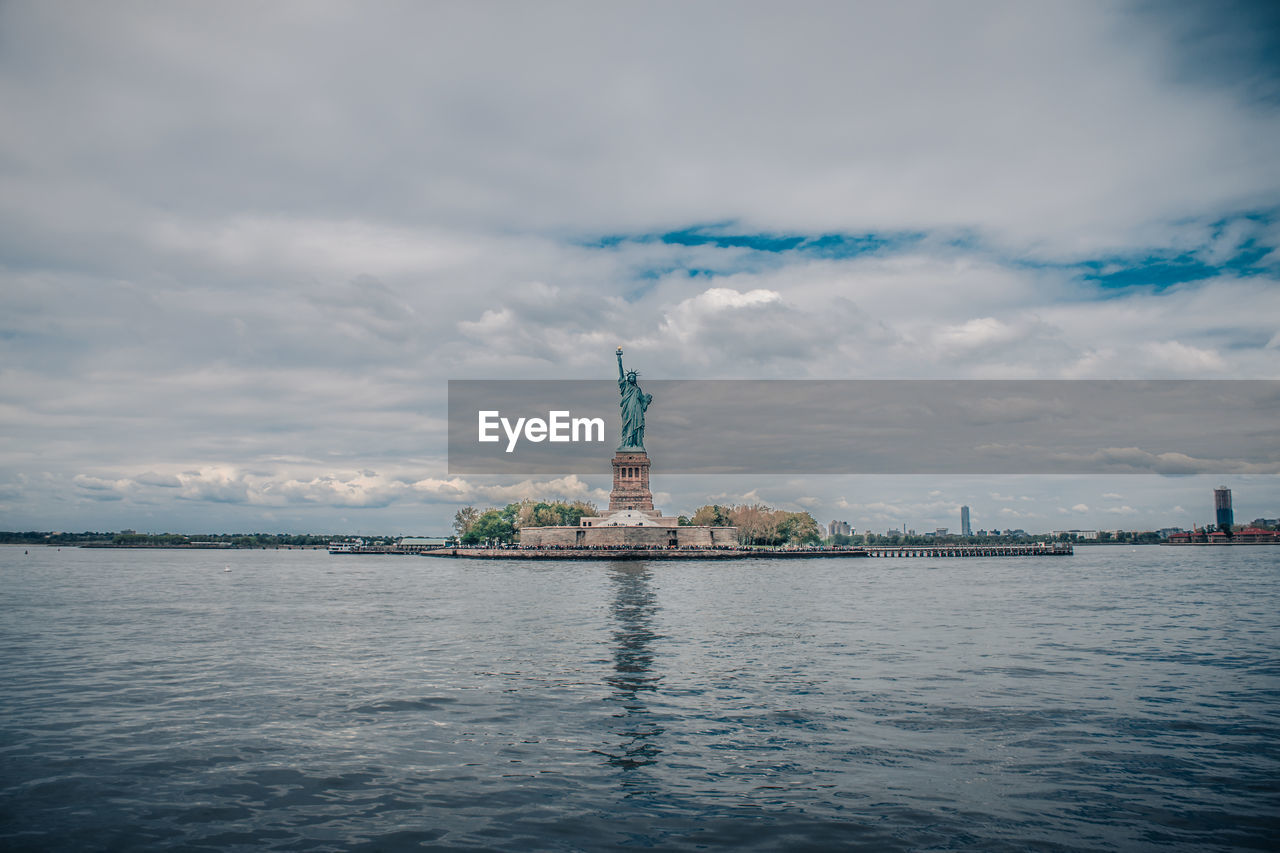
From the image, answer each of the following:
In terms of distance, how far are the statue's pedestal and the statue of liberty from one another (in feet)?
4.92

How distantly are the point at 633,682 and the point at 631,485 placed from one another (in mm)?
93494

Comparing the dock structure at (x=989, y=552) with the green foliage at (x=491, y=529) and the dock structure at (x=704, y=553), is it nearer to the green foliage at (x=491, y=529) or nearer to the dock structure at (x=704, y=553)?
the dock structure at (x=704, y=553)

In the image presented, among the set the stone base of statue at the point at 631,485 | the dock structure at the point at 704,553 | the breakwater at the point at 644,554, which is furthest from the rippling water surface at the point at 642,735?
the stone base of statue at the point at 631,485

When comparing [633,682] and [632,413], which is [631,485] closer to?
[632,413]

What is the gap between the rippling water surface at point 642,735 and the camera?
35.3 ft

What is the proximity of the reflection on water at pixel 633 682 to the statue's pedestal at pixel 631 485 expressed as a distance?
232 ft

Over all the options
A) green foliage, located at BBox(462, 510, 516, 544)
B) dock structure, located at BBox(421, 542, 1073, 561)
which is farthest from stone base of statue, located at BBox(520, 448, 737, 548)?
green foliage, located at BBox(462, 510, 516, 544)

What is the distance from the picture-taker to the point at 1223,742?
14695mm

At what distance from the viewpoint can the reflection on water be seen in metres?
14.1

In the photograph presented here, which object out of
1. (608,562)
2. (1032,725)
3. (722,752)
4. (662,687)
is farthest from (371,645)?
(608,562)

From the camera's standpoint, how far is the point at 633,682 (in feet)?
65.7

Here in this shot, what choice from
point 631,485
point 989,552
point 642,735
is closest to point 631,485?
point 631,485

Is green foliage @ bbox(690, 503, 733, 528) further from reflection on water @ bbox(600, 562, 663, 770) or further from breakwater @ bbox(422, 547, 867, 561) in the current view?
reflection on water @ bbox(600, 562, 663, 770)

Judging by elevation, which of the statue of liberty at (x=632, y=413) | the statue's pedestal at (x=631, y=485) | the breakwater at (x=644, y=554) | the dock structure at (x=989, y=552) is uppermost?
the statue of liberty at (x=632, y=413)
